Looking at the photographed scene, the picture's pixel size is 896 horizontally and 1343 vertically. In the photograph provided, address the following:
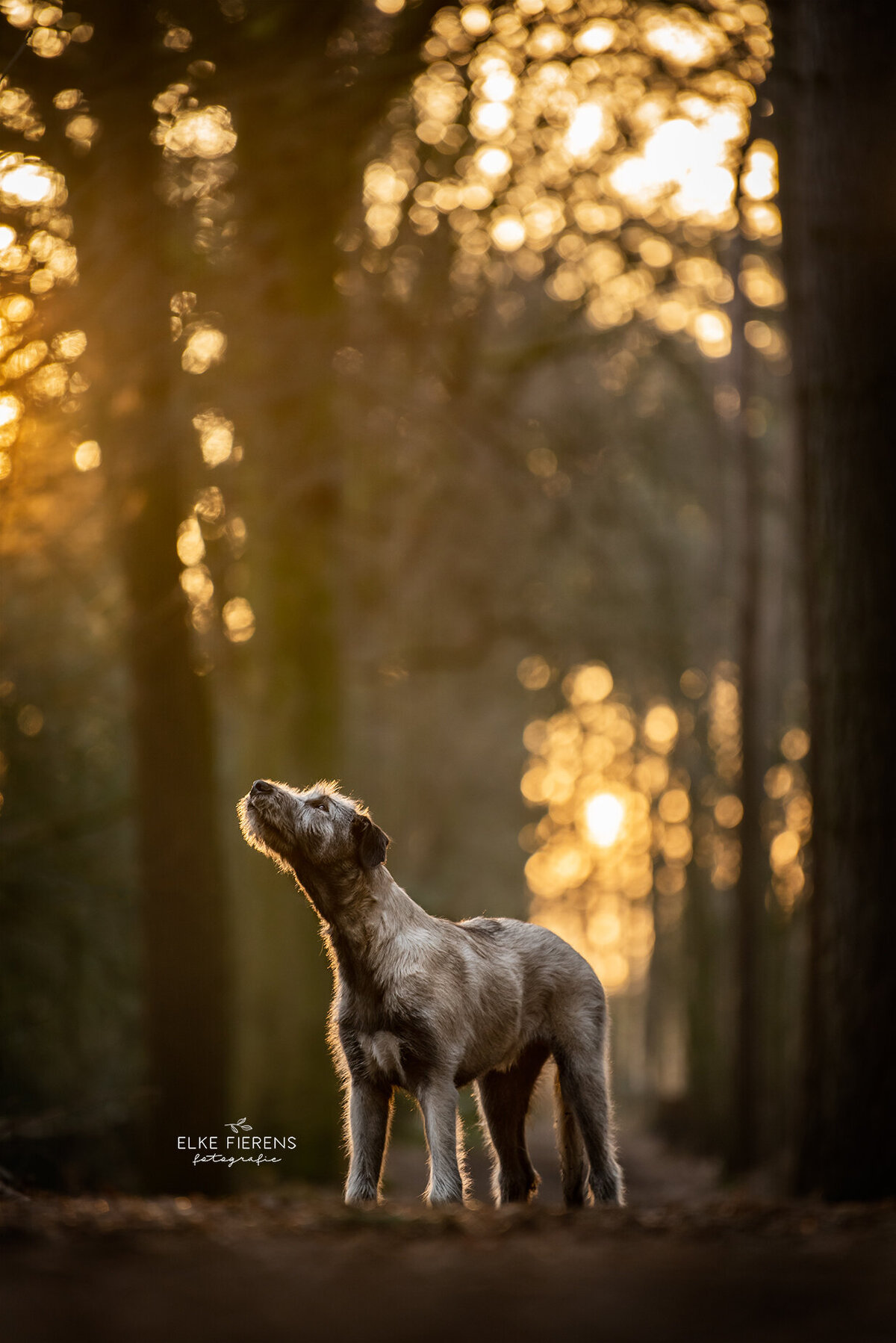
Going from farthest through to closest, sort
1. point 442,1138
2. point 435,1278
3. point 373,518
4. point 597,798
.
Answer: point 597,798 < point 373,518 < point 442,1138 < point 435,1278

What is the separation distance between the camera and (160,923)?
1055cm

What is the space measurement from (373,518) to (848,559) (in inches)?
468

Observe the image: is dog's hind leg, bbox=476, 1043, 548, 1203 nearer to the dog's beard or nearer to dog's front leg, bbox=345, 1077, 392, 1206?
dog's front leg, bbox=345, 1077, 392, 1206

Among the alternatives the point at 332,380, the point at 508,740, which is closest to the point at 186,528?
the point at 332,380

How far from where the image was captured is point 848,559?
8.59 m

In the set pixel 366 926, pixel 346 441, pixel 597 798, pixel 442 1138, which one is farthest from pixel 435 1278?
pixel 597 798

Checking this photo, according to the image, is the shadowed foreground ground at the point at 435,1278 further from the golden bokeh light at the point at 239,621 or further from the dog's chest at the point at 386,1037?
the golden bokeh light at the point at 239,621

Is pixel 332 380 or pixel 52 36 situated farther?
pixel 332 380

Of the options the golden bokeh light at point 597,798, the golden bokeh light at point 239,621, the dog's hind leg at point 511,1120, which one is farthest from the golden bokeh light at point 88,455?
the golden bokeh light at point 597,798

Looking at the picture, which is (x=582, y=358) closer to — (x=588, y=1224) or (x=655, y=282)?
(x=655, y=282)

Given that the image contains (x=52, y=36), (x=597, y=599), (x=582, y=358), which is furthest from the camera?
(x=597, y=599)

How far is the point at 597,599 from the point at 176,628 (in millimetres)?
12583

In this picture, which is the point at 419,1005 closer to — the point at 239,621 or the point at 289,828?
the point at 289,828

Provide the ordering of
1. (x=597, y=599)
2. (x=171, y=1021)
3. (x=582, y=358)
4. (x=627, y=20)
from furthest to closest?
(x=597, y=599), (x=582, y=358), (x=171, y=1021), (x=627, y=20)
